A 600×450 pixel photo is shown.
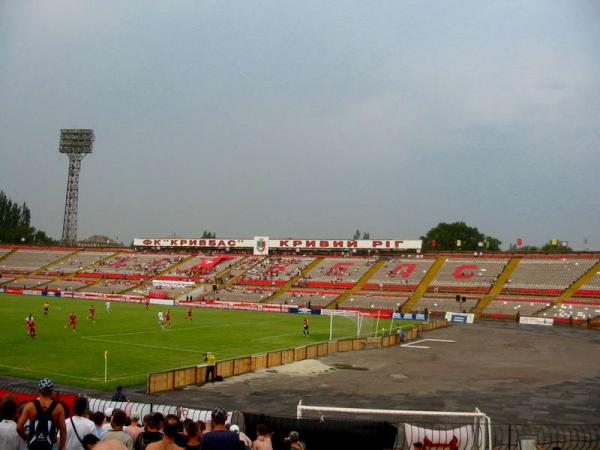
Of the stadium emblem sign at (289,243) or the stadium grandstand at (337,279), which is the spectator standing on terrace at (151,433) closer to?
the stadium grandstand at (337,279)

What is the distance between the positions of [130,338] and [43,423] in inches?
1511

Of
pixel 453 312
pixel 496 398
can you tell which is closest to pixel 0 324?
pixel 496 398

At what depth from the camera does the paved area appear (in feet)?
82.1

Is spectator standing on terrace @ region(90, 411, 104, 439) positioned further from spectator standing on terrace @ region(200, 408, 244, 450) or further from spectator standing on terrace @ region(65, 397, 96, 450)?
spectator standing on terrace @ region(200, 408, 244, 450)

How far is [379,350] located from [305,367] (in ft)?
35.8

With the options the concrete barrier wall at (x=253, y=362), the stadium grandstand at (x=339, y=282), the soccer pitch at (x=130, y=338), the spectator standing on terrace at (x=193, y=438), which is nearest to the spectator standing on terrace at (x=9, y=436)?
the spectator standing on terrace at (x=193, y=438)

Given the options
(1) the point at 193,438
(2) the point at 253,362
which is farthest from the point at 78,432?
(2) the point at 253,362

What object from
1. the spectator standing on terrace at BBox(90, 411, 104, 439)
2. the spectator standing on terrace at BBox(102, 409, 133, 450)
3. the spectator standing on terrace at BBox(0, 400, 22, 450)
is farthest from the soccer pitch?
the spectator standing on terrace at BBox(102, 409, 133, 450)

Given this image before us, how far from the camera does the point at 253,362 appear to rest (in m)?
33.0

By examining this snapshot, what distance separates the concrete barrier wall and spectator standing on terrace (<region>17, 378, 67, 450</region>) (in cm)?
1844

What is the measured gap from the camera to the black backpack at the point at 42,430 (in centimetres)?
800

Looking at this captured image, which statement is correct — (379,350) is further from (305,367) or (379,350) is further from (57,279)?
(57,279)

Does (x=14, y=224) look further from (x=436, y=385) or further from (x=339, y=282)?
(x=436, y=385)

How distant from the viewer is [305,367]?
34.6 m
